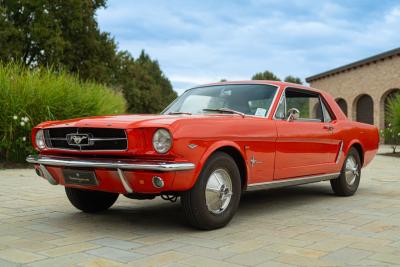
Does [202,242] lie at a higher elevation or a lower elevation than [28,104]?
lower

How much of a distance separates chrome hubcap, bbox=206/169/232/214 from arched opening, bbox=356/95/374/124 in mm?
25052

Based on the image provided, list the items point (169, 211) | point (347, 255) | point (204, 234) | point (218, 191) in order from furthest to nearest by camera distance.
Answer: point (169, 211), point (218, 191), point (204, 234), point (347, 255)

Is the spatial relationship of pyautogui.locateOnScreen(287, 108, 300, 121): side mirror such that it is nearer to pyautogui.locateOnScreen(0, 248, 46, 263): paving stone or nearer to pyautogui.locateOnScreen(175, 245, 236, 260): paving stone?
pyautogui.locateOnScreen(175, 245, 236, 260): paving stone

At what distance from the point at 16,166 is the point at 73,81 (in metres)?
2.75

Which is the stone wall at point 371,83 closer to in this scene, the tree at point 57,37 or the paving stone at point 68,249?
the tree at point 57,37

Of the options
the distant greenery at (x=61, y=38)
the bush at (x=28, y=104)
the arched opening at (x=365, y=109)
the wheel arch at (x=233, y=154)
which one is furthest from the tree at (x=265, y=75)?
the wheel arch at (x=233, y=154)

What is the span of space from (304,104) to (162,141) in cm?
310

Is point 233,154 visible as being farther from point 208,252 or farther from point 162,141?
point 208,252

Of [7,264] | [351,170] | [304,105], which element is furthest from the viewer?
[351,170]

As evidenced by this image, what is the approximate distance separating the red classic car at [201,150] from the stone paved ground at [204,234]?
0.34m

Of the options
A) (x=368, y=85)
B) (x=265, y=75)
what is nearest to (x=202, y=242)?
(x=368, y=85)

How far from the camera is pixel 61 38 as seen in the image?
1375 inches

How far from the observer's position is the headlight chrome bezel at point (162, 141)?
434cm

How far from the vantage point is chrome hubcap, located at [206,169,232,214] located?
471 cm
